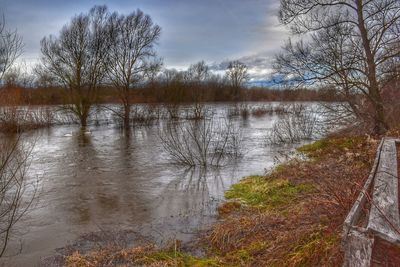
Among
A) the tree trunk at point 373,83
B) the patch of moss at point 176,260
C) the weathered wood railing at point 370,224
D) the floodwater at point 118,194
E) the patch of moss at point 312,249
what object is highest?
the tree trunk at point 373,83

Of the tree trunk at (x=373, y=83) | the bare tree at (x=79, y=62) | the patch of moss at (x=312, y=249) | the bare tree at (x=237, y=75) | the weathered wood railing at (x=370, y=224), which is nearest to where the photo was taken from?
the weathered wood railing at (x=370, y=224)

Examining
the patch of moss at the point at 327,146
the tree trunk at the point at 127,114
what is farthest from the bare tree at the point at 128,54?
the patch of moss at the point at 327,146

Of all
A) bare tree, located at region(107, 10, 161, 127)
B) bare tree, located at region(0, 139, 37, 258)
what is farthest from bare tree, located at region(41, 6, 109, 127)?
bare tree, located at region(0, 139, 37, 258)

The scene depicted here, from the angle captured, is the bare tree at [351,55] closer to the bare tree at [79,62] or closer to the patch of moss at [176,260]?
the patch of moss at [176,260]

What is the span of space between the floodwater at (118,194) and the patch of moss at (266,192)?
59cm

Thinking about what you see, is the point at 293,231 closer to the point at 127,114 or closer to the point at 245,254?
the point at 245,254

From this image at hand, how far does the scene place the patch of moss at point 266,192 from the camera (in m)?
8.70

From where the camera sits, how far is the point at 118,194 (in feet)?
35.5

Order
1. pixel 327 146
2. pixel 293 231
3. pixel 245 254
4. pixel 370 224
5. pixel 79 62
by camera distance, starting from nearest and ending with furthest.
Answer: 1. pixel 370 224
2. pixel 293 231
3. pixel 245 254
4. pixel 327 146
5. pixel 79 62

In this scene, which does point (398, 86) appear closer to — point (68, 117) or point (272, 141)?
point (272, 141)

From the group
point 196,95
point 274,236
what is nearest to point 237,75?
point 196,95

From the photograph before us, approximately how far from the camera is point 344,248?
11.0ft

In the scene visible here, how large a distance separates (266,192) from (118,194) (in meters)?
4.42

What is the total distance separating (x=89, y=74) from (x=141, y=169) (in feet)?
63.3
